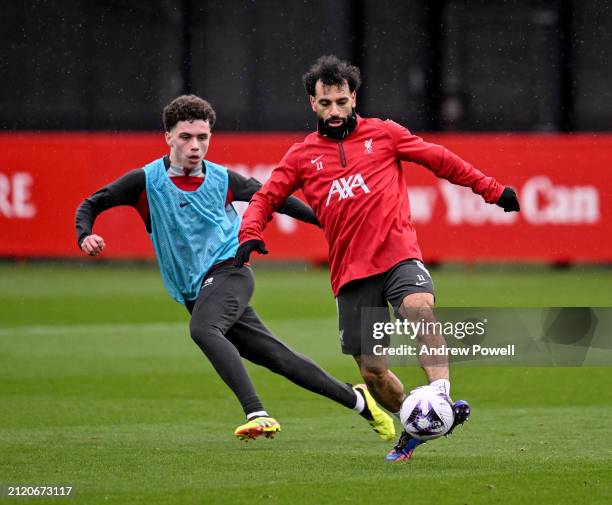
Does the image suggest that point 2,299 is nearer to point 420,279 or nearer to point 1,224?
point 1,224

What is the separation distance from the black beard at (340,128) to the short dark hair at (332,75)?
193mm

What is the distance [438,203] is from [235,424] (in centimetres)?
1227

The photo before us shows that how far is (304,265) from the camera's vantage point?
24.0 m

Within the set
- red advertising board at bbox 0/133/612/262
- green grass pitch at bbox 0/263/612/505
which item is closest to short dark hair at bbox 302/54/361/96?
green grass pitch at bbox 0/263/612/505

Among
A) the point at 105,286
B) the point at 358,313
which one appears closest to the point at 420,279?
the point at 358,313

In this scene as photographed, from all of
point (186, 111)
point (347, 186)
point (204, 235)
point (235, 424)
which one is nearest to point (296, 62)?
point (235, 424)

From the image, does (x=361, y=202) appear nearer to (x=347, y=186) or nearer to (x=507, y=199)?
(x=347, y=186)

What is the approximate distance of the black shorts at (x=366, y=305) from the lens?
307 inches

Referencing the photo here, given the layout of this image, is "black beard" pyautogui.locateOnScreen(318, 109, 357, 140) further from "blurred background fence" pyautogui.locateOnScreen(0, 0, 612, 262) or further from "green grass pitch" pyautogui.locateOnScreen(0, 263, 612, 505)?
"blurred background fence" pyautogui.locateOnScreen(0, 0, 612, 262)

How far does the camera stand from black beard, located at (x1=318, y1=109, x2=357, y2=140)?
8008mm

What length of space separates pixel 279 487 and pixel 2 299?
12.2m

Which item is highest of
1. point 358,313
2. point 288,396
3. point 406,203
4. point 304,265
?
point 406,203

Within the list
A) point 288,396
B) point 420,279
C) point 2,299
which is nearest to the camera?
point 420,279

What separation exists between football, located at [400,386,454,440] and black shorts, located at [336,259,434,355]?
0.59 m
